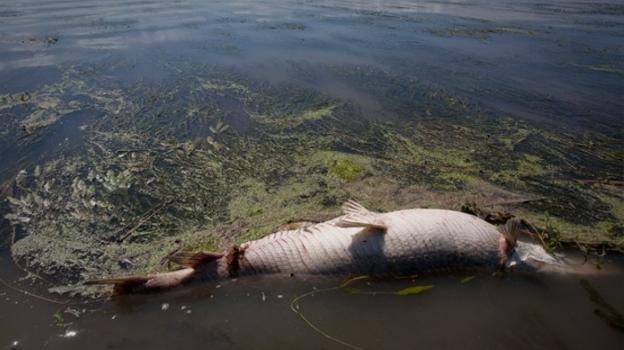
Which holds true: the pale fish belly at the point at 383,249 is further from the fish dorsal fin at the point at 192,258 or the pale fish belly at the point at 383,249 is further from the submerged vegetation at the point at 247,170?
the submerged vegetation at the point at 247,170

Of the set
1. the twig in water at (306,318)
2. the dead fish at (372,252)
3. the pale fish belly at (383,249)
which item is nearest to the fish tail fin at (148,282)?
the dead fish at (372,252)

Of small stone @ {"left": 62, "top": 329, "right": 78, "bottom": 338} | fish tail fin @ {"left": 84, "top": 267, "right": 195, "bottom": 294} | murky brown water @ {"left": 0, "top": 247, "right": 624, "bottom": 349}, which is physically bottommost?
murky brown water @ {"left": 0, "top": 247, "right": 624, "bottom": 349}

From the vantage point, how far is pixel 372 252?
3953mm

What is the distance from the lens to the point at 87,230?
4574 mm

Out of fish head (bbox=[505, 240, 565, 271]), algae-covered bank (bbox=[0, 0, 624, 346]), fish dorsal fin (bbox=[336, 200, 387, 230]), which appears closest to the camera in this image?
fish dorsal fin (bbox=[336, 200, 387, 230])

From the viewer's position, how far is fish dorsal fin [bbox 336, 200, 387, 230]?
12.8ft

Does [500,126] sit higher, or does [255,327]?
[500,126]

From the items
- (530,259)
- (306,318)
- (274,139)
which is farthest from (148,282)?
(530,259)

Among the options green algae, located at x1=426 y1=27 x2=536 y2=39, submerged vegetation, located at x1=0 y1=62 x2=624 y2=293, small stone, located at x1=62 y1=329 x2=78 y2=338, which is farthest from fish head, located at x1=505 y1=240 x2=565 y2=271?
green algae, located at x1=426 y1=27 x2=536 y2=39

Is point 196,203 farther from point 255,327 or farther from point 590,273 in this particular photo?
point 590,273

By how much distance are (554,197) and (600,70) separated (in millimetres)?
6756

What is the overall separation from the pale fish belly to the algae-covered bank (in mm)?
708

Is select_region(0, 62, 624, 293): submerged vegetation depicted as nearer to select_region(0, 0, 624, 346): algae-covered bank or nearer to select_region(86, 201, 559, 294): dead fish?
select_region(0, 0, 624, 346): algae-covered bank

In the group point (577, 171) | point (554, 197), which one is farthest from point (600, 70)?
point (554, 197)
